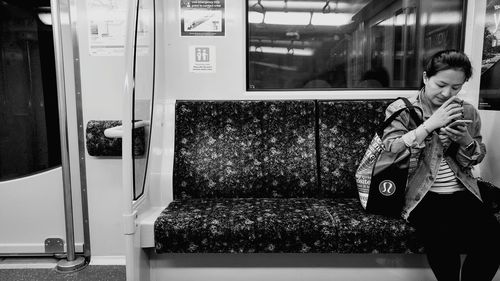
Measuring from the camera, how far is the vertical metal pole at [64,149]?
7.93 feet

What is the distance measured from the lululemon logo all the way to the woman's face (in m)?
0.52

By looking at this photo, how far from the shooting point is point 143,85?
85.5 inches

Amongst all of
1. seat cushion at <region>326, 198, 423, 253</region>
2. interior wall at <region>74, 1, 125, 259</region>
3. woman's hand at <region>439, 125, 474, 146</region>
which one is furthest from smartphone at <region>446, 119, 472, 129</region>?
interior wall at <region>74, 1, 125, 259</region>

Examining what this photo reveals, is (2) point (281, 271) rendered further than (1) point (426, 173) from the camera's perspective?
Yes

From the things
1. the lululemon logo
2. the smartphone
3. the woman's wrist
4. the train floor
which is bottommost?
the train floor

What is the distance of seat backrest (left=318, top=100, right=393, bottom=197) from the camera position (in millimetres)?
2467

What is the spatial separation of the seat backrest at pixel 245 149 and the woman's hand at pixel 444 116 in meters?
0.86

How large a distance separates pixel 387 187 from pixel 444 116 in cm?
47

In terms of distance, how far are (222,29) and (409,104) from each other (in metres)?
1.41

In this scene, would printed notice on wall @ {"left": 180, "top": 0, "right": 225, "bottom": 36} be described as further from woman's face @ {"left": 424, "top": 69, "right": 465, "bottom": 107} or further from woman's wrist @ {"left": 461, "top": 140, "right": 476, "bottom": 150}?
woman's wrist @ {"left": 461, "top": 140, "right": 476, "bottom": 150}

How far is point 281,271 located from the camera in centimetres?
214

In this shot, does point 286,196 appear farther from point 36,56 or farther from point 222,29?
point 36,56

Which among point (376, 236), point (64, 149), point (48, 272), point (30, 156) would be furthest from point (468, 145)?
point (30, 156)

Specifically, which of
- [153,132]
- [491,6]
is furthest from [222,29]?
[491,6]
